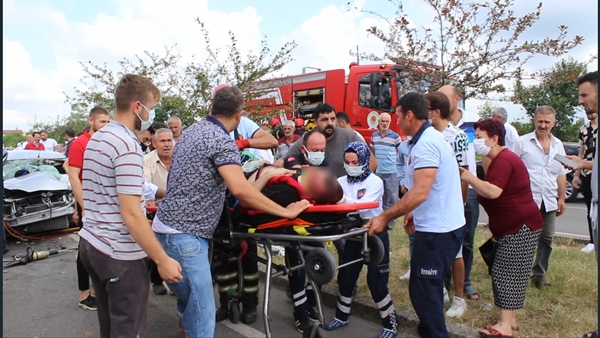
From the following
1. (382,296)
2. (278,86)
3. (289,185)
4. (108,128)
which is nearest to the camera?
(108,128)

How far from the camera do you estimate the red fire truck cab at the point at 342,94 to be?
10697mm

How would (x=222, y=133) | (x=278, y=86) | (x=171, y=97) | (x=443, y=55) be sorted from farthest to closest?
(x=278, y=86) < (x=171, y=97) < (x=443, y=55) < (x=222, y=133)

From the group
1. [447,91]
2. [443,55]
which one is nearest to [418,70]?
[443,55]

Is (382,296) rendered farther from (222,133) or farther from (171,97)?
(171,97)

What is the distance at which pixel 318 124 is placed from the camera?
481 cm

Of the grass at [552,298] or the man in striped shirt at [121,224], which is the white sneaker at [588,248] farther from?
the man in striped shirt at [121,224]

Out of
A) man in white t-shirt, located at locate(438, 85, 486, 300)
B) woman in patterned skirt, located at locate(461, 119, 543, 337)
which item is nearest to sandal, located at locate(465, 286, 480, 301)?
man in white t-shirt, located at locate(438, 85, 486, 300)

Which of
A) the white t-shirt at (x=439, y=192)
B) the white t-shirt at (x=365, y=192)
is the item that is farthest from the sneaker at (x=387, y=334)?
the white t-shirt at (x=439, y=192)

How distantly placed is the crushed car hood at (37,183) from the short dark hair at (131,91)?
19.7 ft

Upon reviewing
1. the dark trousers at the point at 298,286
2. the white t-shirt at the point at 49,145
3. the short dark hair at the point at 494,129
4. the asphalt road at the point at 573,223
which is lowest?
the asphalt road at the point at 573,223

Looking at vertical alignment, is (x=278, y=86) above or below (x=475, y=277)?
above

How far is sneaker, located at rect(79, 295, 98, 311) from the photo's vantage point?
4.55 metres

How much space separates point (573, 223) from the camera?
8.81 metres

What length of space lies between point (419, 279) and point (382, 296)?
709 mm
